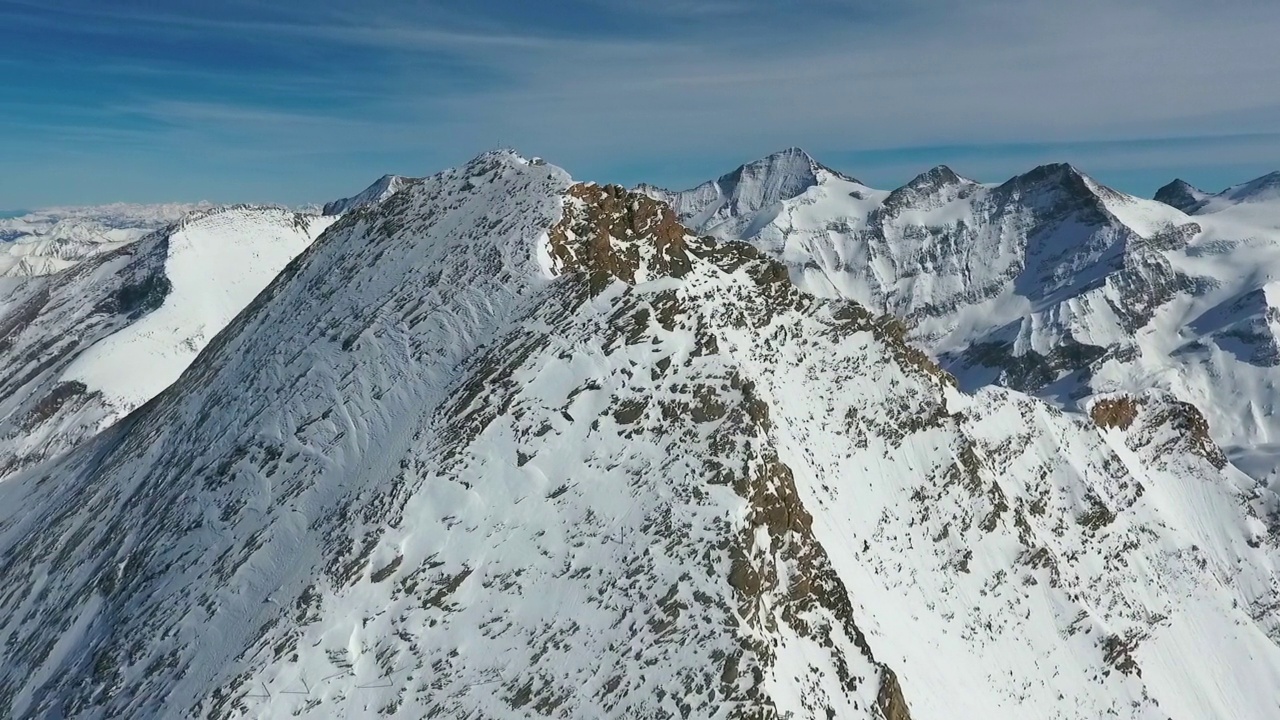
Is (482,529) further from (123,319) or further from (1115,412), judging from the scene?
(123,319)

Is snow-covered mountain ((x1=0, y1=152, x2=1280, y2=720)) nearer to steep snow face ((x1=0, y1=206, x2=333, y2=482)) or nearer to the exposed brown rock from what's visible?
the exposed brown rock

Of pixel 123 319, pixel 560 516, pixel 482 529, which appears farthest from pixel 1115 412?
pixel 123 319

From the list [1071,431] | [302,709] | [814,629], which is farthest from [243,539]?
[1071,431]

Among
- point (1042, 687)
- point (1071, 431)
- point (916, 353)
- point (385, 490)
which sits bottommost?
point (1042, 687)

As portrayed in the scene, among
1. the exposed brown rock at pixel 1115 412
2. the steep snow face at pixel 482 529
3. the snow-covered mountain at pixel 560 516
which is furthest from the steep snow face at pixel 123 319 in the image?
the exposed brown rock at pixel 1115 412

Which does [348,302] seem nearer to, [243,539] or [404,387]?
[404,387]

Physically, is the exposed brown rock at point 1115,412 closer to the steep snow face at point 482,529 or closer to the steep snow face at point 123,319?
the steep snow face at point 482,529
